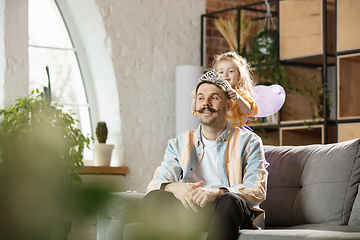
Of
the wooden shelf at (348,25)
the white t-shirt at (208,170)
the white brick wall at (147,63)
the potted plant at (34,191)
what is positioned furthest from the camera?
the white brick wall at (147,63)

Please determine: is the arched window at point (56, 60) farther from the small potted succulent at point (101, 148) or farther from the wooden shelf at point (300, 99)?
the wooden shelf at point (300, 99)

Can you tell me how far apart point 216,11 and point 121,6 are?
0.93 m

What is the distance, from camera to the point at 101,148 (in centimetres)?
404

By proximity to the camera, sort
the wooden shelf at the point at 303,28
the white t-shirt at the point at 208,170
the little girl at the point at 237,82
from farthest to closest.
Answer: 1. the wooden shelf at the point at 303,28
2. the little girl at the point at 237,82
3. the white t-shirt at the point at 208,170

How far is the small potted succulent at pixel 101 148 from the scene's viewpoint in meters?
4.04

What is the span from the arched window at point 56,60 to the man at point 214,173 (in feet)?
7.53

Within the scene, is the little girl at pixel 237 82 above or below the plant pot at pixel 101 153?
above

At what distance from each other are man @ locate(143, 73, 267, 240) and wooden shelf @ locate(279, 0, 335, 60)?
1.96m

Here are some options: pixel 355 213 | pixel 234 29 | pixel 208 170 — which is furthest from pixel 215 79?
pixel 234 29

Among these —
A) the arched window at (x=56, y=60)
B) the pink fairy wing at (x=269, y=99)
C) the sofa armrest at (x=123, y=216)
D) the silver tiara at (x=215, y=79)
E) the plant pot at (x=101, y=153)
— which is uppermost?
the arched window at (x=56, y=60)

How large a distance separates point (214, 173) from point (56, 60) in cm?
265

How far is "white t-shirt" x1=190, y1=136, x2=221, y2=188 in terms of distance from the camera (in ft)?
6.88

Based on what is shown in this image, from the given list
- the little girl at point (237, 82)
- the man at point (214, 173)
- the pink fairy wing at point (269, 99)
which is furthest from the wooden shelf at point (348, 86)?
the man at point (214, 173)

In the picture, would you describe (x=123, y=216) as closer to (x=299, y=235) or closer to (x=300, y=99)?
(x=299, y=235)
